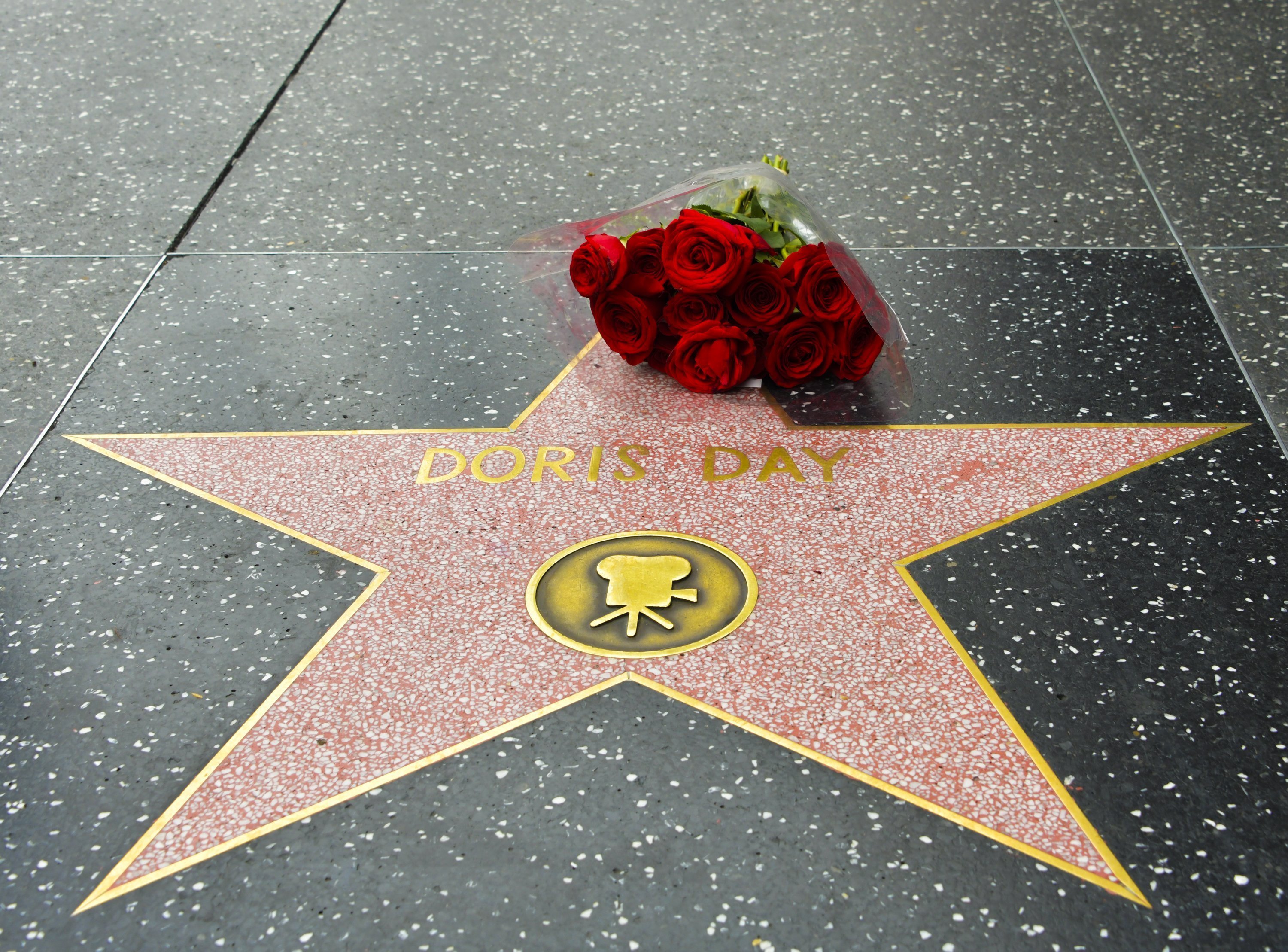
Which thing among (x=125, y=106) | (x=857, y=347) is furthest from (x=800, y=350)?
(x=125, y=106)

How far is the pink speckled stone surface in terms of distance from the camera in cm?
182

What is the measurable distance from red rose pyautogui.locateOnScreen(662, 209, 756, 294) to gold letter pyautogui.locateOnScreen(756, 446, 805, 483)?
0.39m

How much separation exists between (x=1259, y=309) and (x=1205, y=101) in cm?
150

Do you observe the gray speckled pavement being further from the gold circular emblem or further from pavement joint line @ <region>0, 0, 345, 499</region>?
the gold circular emblem

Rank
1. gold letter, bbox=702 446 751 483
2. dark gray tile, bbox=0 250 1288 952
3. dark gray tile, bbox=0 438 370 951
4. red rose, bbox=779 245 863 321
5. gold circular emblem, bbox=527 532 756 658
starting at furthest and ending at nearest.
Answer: red rose, bbox=779 245 863 321 → gold letter, bbox=702 446 751 483 → gold circular emblem, bbox=527 532 756 658 → dark gray tile, bbox=0 438 370 951 → dark gray tile, bbox=0 250 1288 952

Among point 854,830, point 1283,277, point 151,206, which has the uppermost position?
point 1283,277

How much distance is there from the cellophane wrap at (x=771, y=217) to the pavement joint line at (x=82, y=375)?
1051mm

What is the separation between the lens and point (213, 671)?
2.02 meters

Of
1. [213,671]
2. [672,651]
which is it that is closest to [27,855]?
[213,671]

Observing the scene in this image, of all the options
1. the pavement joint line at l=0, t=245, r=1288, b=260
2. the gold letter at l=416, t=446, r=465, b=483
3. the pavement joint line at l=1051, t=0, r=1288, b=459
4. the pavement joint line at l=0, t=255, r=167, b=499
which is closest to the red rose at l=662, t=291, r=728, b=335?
the gold letter at l=416, t=446, r=465, b=483

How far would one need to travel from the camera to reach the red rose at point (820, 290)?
8.48 ft

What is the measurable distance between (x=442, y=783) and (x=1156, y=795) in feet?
3.58

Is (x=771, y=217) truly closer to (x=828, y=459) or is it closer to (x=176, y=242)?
(x=828, y=459)

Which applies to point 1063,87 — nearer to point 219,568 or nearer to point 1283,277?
point 1283,277
